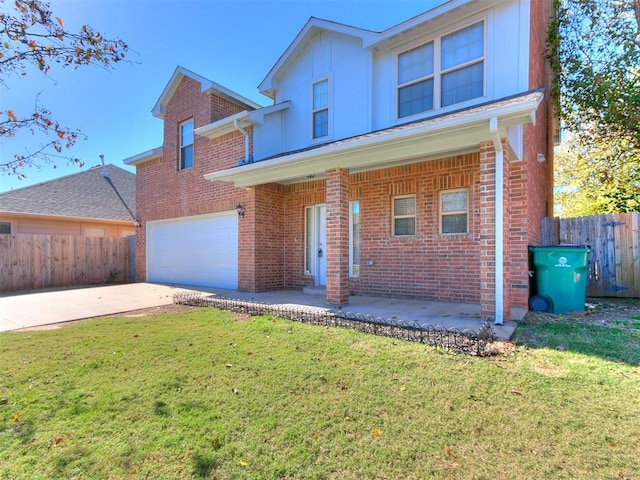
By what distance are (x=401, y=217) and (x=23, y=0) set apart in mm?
7252

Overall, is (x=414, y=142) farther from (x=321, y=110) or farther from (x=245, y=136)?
(x=245, y=136)

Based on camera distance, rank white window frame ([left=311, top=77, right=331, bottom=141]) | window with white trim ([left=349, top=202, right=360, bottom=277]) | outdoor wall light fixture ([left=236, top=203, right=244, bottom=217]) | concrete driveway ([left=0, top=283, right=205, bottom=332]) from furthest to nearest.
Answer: outdoor wall light fixture ([left=236, top=203, right=244, bottom=217]), white window frame ([left=311, top=77, right=331, bottom=141]), window with white trim ([left=349, top=202, right=360, bottom=277]), concrete driveway ([left=0, top=283, right=205, bottom=332])

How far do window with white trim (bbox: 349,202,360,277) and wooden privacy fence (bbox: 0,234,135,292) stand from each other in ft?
34.8

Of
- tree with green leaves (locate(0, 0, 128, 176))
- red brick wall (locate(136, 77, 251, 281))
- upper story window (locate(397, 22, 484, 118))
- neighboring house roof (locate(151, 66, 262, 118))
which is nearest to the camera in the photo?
tree with green leaves (locate(0, 0, 128, 176))

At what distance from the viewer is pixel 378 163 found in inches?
293

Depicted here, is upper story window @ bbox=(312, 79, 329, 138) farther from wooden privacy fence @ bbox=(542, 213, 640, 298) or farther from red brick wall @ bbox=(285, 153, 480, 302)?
wooden privacy fence @ bbox=(542, 213, 640, 298)

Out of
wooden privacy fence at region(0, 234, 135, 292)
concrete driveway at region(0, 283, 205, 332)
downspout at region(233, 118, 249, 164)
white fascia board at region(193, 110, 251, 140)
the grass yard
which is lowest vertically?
concrete driveway at region(0, 283, 205, 332)

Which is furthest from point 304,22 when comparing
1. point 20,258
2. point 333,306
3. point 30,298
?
point 20,258

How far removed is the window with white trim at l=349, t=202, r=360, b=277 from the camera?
9055 mm

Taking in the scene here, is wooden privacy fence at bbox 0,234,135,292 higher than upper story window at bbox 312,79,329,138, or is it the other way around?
upper story window at bbox 312,79,329,138

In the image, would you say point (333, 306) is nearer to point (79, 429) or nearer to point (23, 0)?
point (79, 429)

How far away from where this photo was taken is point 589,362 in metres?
3.83

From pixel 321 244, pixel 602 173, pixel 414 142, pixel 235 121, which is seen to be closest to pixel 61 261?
pixel 235 121

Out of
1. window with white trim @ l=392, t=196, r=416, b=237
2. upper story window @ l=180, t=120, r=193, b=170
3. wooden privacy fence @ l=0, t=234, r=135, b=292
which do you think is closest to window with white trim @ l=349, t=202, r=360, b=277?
window with white trim @ l=392, t=196, r=416, b=237
